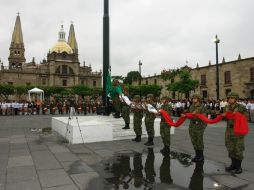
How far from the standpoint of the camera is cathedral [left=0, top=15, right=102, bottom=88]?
81438 millimetres

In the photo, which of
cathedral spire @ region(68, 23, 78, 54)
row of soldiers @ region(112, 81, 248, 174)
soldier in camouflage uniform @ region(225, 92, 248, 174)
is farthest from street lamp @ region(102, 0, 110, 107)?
cathedral spire @ region(68, 23, 78, 54)

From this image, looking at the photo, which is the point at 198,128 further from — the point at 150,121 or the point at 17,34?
the point at 17,34

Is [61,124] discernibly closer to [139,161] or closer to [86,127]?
[86,127]

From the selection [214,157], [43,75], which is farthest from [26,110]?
[43,75]

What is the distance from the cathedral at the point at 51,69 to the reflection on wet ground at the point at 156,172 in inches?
3103

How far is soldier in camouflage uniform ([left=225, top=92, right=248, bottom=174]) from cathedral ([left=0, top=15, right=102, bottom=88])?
80.3 m

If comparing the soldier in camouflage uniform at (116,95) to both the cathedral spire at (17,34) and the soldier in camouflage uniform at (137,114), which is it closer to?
the soldier in camouflage uniform at (137,114)

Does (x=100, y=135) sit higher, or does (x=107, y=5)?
(x=107, y=5)

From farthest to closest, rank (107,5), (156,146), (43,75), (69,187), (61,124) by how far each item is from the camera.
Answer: (43,75), (107,5), (61,124), (156,146), (69,187)

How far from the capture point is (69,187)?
16.4 ft

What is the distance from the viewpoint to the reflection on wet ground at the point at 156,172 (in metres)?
5.15

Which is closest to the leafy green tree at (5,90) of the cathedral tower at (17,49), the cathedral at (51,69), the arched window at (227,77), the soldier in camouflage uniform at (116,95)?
the cathedral at (51,69)

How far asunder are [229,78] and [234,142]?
3808 cm

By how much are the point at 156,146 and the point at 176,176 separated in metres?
3.38
